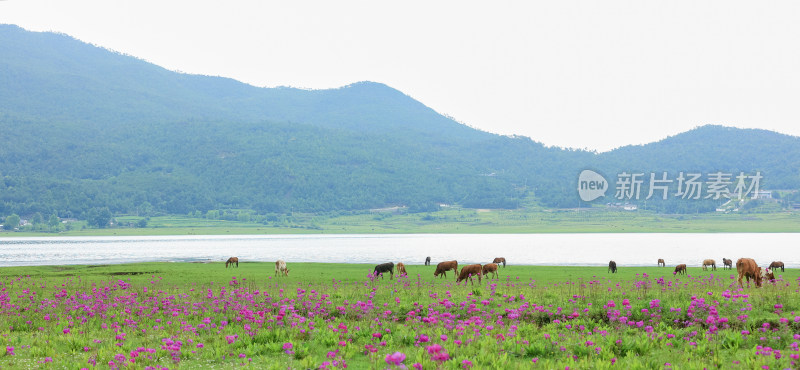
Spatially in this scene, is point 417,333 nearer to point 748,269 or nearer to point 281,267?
point 748,269

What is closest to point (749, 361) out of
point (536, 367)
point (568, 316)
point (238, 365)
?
point (536, 367)

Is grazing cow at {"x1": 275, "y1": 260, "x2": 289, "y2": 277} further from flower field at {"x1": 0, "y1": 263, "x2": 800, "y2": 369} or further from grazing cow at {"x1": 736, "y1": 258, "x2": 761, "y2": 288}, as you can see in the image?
grazing cow at {"x1": 736, "y1": 258, "x2": 761, "y2": 288}

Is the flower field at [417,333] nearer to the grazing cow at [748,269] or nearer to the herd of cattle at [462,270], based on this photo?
the grazing cow at [748,269]

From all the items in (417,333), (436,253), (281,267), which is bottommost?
(436,253)

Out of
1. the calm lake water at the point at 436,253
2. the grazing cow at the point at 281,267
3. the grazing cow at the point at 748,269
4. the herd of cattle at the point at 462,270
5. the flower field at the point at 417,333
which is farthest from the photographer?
the calm lake water at the point at 436,253

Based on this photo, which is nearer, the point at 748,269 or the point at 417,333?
the point at 417,333

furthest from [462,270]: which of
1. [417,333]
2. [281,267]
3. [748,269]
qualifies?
[281,267]

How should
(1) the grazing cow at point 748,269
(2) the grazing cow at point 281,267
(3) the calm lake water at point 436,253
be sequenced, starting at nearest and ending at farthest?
(1) the grazing cow at point 748,269, (2) the grazing cow at point 281,267, (3) the calm lake water at point 436,253

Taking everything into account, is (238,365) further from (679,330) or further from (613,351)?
(679,330)

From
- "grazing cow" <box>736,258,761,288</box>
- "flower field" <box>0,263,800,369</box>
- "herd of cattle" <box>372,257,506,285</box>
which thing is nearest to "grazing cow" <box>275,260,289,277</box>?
"herd of cattle" <box>372,257,506,285</box>

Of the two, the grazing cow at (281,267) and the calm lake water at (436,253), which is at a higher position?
the grazing cow at (281,267)

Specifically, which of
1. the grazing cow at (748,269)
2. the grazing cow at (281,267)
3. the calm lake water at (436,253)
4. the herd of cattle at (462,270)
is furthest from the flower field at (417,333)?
the calm lake water at (436,253)

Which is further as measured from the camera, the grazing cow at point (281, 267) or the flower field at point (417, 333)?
the grazing cow at point (281, 267)

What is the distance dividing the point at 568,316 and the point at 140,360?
33.9 feet
